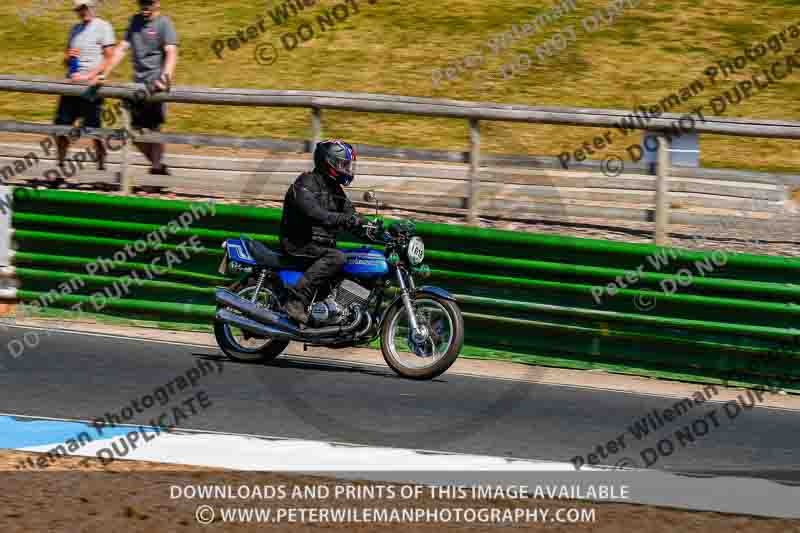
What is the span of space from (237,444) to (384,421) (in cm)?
121

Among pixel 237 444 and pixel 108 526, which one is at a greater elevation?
pixel 108 526

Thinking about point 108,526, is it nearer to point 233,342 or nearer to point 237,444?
point 237,444

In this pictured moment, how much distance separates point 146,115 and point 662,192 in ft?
17.7

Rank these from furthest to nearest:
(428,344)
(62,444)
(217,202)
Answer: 1. (217,202)
2. (428,344)
3. (62,444)

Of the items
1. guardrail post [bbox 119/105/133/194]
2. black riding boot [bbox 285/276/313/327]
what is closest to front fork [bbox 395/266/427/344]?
black riding boot [bbox 285/276/313/327]

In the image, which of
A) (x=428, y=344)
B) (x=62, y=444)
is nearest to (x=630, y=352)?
(x=428, y=344)

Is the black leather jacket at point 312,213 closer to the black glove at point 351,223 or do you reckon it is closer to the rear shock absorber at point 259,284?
the black glove at point 351,223

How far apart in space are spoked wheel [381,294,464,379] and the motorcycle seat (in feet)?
2.85

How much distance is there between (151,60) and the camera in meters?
12.3

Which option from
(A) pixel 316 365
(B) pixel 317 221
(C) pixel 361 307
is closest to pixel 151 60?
(B) pixel 317 221

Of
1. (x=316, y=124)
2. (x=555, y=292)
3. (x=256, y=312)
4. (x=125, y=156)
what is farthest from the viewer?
(x=125, y=156)

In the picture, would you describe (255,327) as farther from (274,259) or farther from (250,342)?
(274,259)

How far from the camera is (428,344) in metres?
9.12

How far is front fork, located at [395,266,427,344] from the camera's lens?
8992 mm
